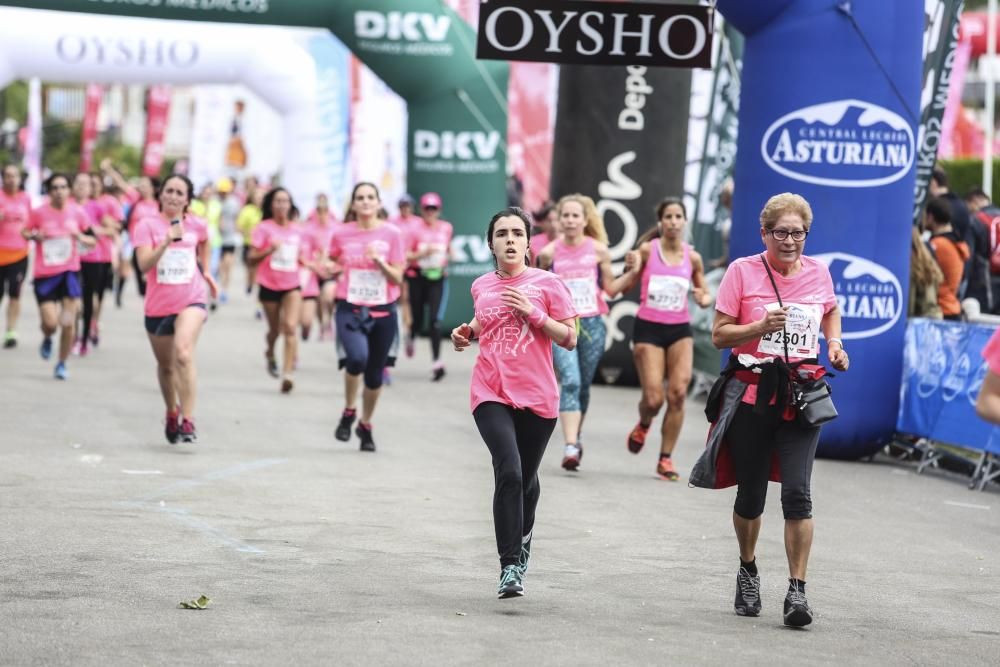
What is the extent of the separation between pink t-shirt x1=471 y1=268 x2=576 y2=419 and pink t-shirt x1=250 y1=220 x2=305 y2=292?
973 cm

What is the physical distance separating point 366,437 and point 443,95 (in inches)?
427

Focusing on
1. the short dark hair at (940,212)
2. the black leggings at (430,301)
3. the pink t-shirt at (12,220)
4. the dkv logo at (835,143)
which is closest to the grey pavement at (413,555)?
the dkv logo at (835,143)

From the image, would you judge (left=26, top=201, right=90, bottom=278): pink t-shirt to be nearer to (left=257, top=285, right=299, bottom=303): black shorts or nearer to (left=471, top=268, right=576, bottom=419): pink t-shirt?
(left=257, top=285, right=299, bottom=303): black shorts

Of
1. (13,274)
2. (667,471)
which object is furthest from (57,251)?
(667,471)

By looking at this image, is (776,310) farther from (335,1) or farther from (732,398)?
(335,1)

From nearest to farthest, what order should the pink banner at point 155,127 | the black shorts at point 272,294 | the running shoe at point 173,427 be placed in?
the running shoe at point 173,427, the black shorts at point 272,294, the pink banner at point 155,127

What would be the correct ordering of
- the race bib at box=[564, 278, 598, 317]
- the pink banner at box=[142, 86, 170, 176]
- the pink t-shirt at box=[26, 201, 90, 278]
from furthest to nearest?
1. the pink banner at box=[142, 86, 170, 176]
2. the pink t-shirt at box=[26, 201, 90, 278]
3. the race bib at box=[564, 278, 598, 317]

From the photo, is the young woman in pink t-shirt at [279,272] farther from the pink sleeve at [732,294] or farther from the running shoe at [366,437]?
the pink sleeve at [732,294]

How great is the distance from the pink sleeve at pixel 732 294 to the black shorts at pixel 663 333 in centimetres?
464

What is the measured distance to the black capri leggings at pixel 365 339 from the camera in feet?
41.3

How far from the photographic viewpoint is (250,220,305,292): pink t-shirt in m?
17.1

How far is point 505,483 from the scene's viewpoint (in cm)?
719

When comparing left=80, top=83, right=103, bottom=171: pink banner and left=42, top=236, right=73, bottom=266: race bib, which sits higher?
left=80, top=83, right=103, bottom=171: pink banner

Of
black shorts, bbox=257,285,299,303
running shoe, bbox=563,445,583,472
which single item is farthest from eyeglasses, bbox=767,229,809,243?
black shorts, bbox=257,285,299,303
